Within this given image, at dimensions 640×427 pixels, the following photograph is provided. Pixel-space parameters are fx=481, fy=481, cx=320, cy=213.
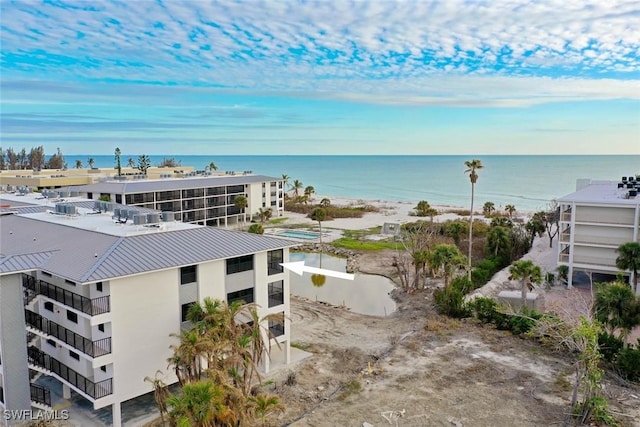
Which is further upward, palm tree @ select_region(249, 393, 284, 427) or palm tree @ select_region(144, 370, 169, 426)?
palm tree @ select_region(249, 393, 284, 427)

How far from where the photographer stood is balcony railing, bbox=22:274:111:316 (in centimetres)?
1762

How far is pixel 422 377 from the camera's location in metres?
22.4

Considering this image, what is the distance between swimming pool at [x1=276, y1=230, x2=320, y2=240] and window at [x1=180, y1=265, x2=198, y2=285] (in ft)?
134

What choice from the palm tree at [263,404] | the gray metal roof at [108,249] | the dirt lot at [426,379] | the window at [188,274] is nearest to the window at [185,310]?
the window at [188,274]

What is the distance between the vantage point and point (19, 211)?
98.7ft

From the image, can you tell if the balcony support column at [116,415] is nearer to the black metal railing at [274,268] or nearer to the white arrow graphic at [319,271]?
the black metal railing at [274,268]

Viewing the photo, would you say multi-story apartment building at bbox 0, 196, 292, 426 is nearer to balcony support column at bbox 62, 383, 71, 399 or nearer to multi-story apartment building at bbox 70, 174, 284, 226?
balcony support column at bbox 62, 383, 71, 399

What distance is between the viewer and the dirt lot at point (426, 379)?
1905 cm

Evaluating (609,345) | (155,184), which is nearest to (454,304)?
(609,345)

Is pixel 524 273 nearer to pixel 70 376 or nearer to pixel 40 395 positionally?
pixel 70 376

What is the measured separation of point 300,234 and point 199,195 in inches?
557

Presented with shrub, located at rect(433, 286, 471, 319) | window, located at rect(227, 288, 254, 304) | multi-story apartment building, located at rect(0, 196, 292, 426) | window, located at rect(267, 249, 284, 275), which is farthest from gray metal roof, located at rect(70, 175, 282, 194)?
shrub, located at rect(433, 286, 471, 319)

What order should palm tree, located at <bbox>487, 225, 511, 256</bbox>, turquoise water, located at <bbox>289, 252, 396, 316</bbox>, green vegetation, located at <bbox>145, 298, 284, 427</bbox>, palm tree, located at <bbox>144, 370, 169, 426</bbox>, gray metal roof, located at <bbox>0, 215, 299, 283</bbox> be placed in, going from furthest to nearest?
palm tree, located at <bbox>487, 225, 511, 256</bbox> < turquoise water, located at <bbox>289, 252, 396, 316</bbox> < gray metal roof, located at <bbox>0, 215, 299, 283</bbox> < palm tree, located at <bbox>144, 370, 169, 426</bbox> < green vegetation, located at <bbox>145, 298, 284, 427</bbox>

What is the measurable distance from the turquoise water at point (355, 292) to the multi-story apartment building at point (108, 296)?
13.8m
